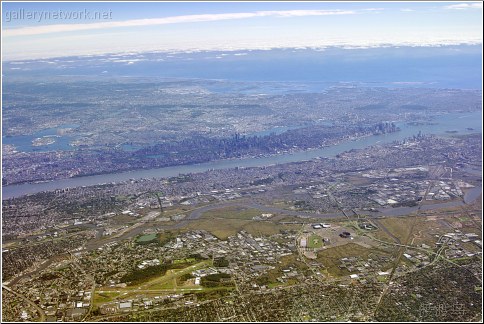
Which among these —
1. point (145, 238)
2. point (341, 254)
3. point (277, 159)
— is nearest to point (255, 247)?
point (341, 254)

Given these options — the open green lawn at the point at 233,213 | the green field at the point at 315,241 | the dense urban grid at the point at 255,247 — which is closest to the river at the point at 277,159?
the dense urban grid at the point at 255,247

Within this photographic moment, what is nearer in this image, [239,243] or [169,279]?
[169,279]

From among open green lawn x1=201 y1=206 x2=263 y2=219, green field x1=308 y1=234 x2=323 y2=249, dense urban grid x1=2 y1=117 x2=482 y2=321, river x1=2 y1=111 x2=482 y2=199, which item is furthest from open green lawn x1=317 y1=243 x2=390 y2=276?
river x1=2 y1=111 x2=482 y2=199

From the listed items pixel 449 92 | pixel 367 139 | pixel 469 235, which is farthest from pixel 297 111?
pixel 469 235

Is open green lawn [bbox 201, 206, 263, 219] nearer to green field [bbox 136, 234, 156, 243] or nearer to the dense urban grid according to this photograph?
the dense urban grid

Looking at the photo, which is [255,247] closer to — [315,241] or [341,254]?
[315,241]

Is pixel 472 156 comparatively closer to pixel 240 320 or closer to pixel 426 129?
pixel 426 129
